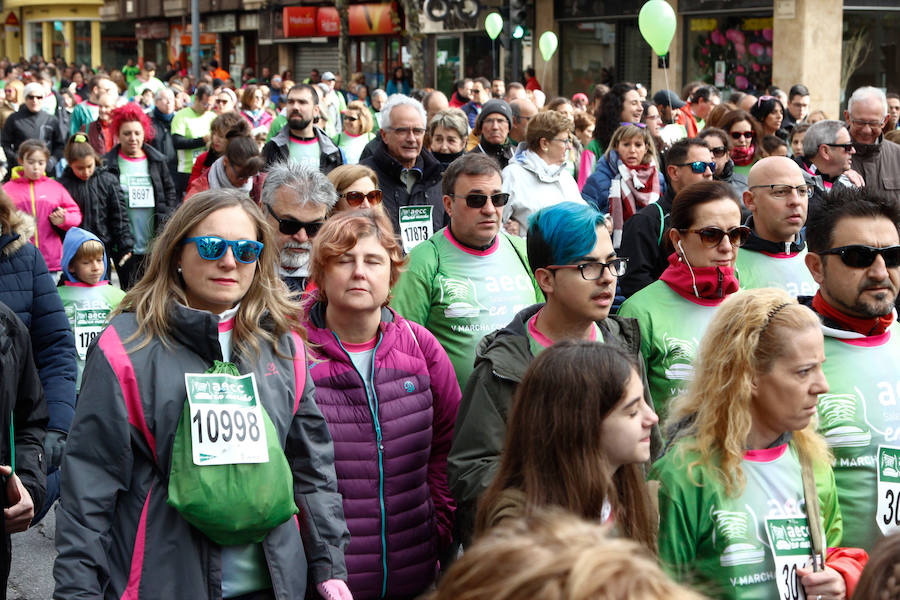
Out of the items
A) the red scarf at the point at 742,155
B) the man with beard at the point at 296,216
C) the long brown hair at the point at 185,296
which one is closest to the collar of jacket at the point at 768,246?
the man with beard at the point at 296,216

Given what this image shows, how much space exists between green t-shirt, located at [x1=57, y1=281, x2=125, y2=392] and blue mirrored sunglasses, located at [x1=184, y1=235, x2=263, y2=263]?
3.89 m

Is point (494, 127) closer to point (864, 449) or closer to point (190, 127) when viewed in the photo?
point (190, 127)

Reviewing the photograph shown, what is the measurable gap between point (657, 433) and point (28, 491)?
1.86m

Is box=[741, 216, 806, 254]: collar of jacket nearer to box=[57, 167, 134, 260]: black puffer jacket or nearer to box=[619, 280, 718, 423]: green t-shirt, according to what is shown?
box=[619, 280, 718, 423]: green t-shirt

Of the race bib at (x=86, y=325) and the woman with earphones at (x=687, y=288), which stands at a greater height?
the woman with earphones at (x=687, y=288)

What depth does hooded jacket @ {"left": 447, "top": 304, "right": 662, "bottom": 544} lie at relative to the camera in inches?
129

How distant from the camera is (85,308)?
7.00m

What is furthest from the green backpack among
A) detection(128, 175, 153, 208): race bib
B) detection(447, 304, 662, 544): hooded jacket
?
detection(128, 175, 153, 208): race bib

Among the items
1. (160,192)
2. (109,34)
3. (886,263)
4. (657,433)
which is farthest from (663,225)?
(109,34)

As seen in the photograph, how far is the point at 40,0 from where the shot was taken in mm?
61406

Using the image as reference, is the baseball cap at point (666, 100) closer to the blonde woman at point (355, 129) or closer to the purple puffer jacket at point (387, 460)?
the blonde woman at point (355, 129)

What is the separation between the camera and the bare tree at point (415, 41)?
32.1 meters

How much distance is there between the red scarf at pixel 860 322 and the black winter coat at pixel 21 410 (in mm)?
2471

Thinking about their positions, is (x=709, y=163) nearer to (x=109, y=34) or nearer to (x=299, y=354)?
(x=299, y=354)
